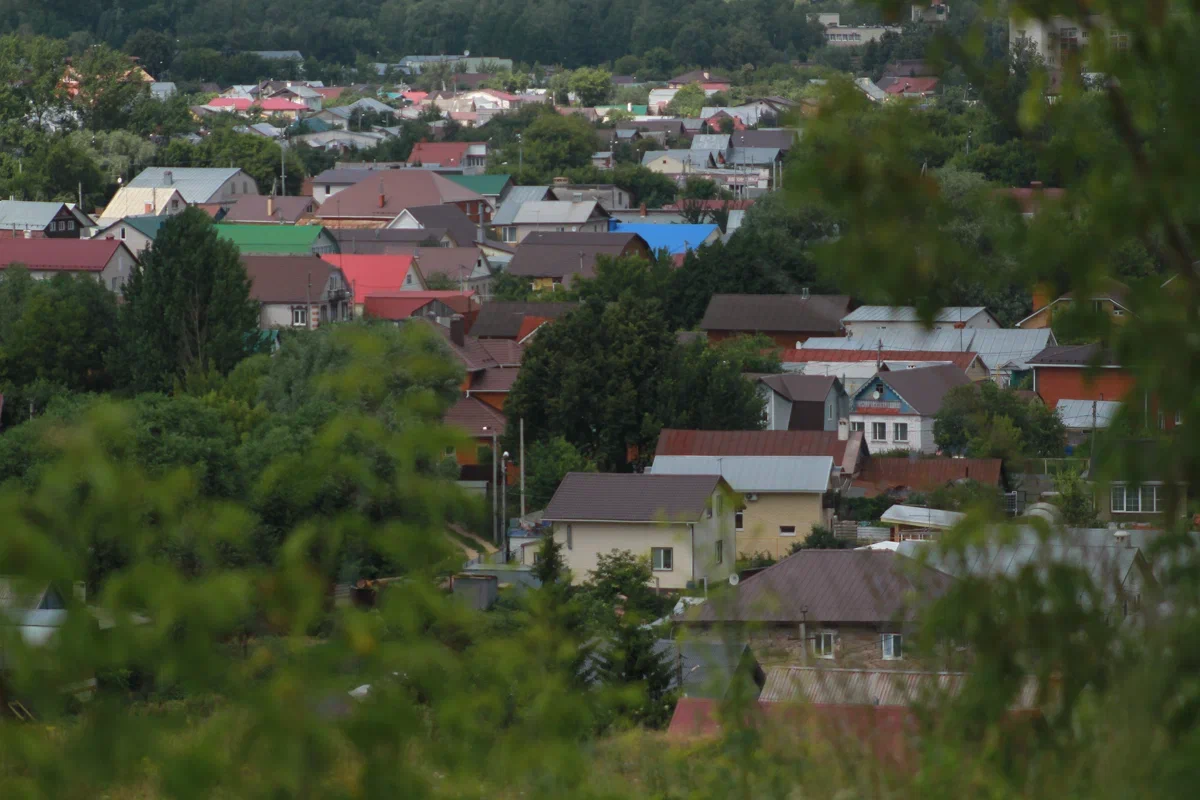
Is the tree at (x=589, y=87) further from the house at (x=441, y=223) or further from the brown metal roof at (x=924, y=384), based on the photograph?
the brown metal roof at (x=924, y=384)

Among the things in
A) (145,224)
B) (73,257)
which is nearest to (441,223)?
(145,224)

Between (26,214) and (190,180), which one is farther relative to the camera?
(190,180)

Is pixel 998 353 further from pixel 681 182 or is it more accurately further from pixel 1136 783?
pixel 681 182

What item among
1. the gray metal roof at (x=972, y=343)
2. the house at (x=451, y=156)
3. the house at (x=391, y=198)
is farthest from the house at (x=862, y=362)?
the house at (x=451, y=156)

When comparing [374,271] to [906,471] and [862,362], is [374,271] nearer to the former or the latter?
[862,362]

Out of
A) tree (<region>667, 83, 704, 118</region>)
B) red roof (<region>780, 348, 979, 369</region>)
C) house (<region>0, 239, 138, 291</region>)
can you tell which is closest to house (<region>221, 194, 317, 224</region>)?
house (<region>0, 239, 138, 291</region>)

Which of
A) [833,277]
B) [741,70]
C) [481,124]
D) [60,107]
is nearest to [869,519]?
[833,277]
